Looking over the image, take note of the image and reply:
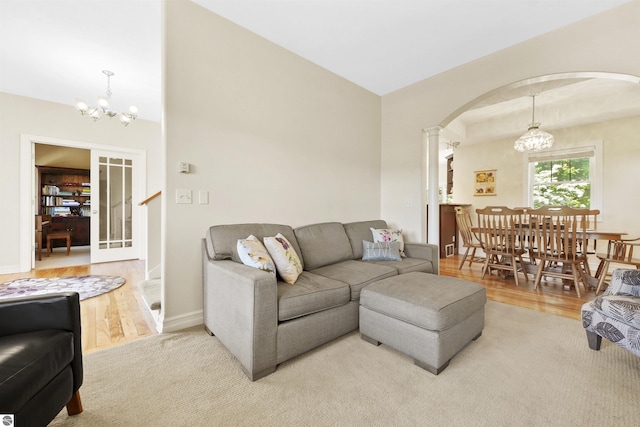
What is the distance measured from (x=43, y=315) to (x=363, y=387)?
156cm

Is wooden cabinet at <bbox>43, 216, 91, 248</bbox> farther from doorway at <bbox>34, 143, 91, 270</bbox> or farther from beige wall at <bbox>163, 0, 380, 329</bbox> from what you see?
beige wall at <bbox>163, 0, 380, 329</bbox>

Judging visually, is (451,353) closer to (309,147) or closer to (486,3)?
(309,147)

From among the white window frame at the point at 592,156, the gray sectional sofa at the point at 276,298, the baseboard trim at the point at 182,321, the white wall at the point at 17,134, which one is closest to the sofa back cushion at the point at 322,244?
the gray sectional sofa at the point at 276,298

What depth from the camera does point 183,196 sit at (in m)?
2.18

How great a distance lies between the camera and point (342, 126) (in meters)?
3.51

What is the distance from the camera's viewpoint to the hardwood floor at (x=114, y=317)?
1.99m

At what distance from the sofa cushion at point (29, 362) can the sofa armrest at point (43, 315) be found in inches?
1.6

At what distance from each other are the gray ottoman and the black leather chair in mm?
1630

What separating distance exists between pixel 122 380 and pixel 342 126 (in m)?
3.24

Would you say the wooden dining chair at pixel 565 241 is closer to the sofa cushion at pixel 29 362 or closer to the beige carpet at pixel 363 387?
the beige carpet at pixel 363 387

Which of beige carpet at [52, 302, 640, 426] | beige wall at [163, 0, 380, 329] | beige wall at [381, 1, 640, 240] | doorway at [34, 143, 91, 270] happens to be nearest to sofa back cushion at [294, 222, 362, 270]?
beige wall at [163, 0, 380, 329]

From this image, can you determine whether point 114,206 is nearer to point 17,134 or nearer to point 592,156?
point 17,134

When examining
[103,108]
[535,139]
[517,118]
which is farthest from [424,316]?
[517,118]

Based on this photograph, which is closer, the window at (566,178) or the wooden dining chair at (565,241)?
the wooden dining chair at (565,241)
